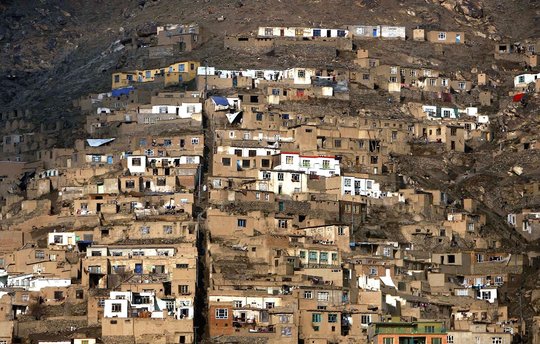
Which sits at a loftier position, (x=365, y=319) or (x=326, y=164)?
(x=326, y=164)

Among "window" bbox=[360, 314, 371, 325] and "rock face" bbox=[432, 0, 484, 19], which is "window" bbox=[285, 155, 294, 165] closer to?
"window" bbox=[360, 314, 371, 325]

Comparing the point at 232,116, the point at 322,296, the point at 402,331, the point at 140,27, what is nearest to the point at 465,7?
the point at 140,27

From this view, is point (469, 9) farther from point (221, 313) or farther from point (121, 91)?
point (221, 313)

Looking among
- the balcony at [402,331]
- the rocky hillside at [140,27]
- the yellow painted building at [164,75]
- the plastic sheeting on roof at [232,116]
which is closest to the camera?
the balcony at [402,331]

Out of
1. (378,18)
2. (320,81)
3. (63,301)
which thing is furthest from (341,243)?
(378,18)

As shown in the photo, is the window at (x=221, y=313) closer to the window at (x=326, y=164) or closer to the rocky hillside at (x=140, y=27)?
the window at (x=326, y=164)

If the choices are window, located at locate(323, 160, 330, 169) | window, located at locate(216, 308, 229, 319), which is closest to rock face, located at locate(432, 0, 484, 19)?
window, located at locate(323, 160, 330, 169)

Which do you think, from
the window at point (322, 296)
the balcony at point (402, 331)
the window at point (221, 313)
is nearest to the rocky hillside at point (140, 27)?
the window at point (322, 296)

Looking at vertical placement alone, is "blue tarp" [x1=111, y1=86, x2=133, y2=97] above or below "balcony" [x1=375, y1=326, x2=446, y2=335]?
above

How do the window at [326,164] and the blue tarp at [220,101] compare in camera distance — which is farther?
the blue tarp at [220,101]

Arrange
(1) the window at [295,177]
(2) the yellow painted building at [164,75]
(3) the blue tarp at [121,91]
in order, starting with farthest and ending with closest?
1. (2) the yellow painted building at [164,75]
2. (3) the blue tarp at [121,91]
3. (1) the window at [295,177]
